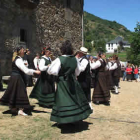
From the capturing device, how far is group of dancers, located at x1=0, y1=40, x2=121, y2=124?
357 centimetres

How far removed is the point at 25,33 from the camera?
1005 cm

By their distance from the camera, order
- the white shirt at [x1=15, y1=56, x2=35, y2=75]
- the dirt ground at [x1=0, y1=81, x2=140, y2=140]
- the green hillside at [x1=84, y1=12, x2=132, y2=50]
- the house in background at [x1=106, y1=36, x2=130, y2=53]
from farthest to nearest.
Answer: the green hillside at [x1=84, y1=12, x2=132, y2=50], the house in background at [x1=106, y1=36, x2=130, y2=53], the white shirt at [x1=15, y1=56, x2=35, y2=75], the dirt ground at [x1=0, y1=81, x2=140, y2=140]

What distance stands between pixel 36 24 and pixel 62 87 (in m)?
7.64

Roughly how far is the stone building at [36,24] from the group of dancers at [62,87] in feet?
14.3

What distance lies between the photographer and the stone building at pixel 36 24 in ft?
29.3

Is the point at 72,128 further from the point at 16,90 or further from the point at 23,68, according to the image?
the point at 23,68

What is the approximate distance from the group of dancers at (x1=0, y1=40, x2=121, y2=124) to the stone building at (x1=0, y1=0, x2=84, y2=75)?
436 cm

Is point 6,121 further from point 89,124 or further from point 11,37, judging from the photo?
point 11,37

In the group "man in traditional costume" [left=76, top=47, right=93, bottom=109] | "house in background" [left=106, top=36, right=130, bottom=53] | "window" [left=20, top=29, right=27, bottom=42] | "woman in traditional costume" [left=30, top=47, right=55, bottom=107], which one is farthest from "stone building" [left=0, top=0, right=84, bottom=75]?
"house in background" [left=106, top=36, right=130, bottom=53]

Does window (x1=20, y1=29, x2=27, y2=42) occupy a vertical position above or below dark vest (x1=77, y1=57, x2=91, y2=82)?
above

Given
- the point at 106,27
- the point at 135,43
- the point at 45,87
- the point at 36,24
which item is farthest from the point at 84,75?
the point at 106,27

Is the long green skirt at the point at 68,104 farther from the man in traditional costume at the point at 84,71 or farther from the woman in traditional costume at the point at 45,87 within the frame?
the woman in traditional costume at the point at 45,87

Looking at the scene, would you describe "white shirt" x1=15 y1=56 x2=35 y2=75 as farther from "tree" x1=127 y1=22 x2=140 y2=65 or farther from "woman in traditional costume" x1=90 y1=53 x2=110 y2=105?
"tree" x1=127 y1=22 x2=140 y2=65

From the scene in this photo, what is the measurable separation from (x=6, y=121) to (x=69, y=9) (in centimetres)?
1047
